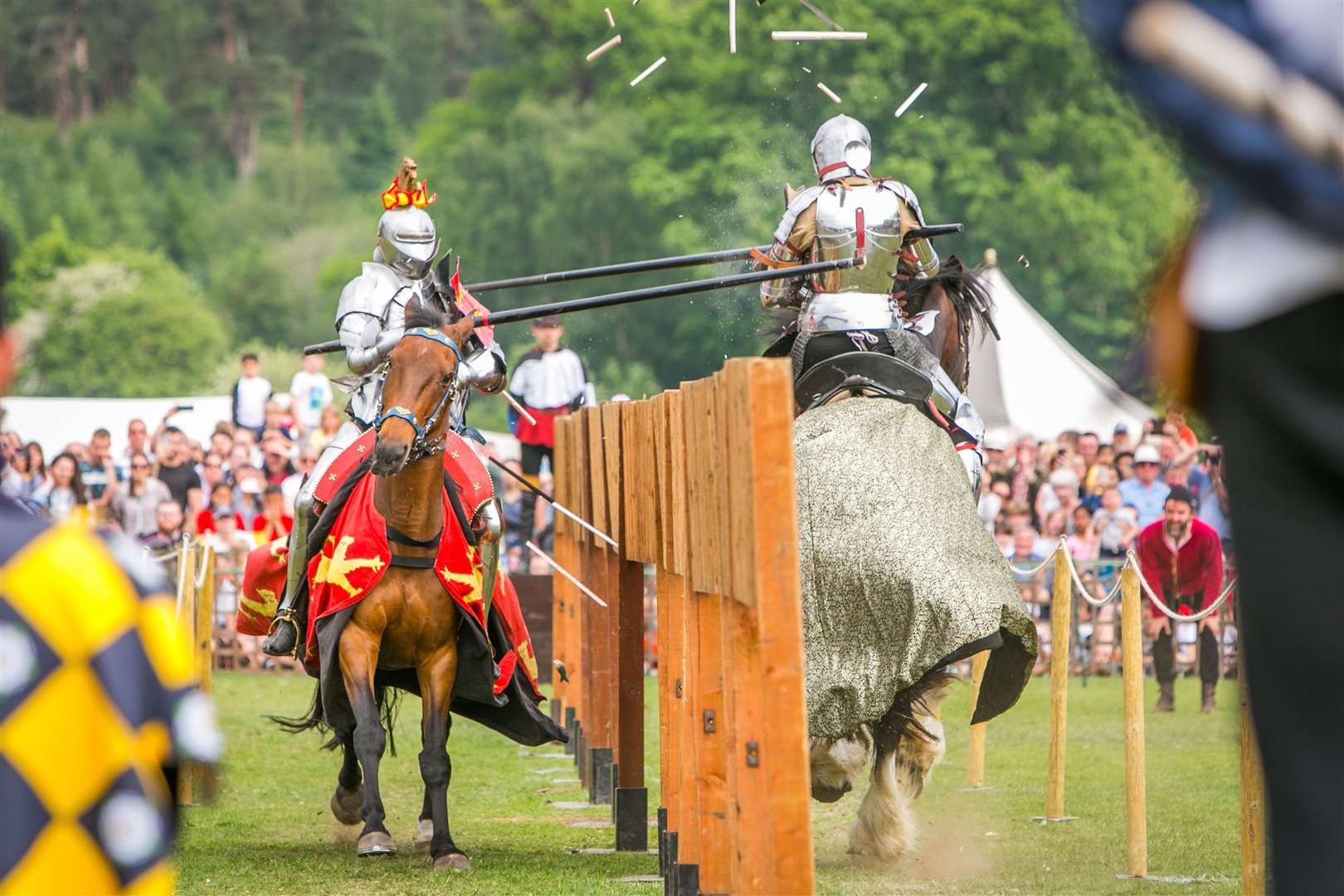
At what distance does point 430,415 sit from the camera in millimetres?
8594

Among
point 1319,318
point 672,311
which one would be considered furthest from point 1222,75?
point 672,311

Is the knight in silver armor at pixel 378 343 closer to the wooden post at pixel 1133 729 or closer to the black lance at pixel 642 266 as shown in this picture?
the black lance at pixel 642 266

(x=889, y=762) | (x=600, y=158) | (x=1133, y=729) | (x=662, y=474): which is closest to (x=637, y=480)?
(x=662, y=474)

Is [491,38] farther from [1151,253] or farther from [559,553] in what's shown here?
[1151,253]

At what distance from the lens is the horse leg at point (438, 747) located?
28.5 ft

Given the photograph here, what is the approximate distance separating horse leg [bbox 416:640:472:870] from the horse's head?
0.91m

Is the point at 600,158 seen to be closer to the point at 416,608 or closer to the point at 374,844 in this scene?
the point at 416,608

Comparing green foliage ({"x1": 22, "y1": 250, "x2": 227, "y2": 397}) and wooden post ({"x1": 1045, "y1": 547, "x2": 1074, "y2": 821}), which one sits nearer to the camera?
wooden post ({"x1": 1045, "y1": 547, "x2": 1074, "y2": 821})

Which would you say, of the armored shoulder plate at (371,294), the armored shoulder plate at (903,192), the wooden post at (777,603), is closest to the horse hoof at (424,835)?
the armored shoulder plate at (371,294)

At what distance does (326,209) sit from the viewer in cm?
7069

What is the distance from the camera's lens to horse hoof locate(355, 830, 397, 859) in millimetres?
8859

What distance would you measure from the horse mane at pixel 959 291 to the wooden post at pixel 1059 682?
1.32 meters

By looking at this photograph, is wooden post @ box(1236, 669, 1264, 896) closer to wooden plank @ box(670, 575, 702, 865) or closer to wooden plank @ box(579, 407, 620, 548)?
wooden plank @ box(670, 575, 702, 865)

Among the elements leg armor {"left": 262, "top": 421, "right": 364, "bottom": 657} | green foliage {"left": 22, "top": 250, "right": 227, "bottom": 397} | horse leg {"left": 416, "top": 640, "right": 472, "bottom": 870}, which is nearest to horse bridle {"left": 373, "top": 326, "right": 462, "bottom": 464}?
leg armor {"left": 262, "top": 421, "right": 364, "bottom": 657}
